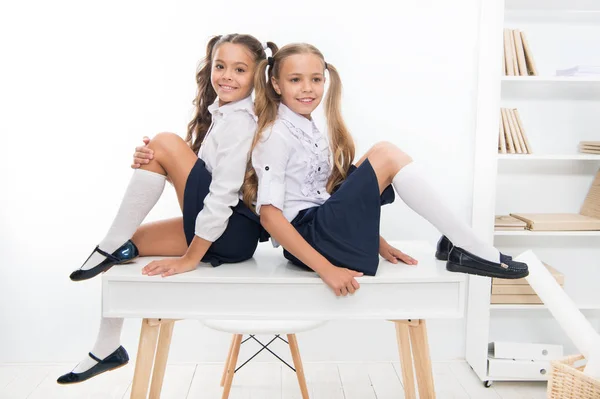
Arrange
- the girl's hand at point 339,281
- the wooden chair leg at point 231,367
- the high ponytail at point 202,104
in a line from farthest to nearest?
the wooden chair leg at point 231,367, the high ponytail at point 202,104, the girl's hand at point 339,281

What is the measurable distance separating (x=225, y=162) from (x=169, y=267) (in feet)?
1.13

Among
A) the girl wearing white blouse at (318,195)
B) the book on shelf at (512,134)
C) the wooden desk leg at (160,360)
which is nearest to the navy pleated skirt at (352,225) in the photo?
the girl wearing white blouse at (318,195)

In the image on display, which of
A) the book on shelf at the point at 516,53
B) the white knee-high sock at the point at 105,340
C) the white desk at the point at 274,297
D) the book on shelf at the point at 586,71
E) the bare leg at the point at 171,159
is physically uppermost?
the book on shelf at the point at 516,53

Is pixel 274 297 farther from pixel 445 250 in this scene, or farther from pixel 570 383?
pixel 570 383

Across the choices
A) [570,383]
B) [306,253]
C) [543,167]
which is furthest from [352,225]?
[543,167]

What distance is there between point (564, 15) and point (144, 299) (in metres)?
2.24

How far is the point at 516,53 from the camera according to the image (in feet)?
8.74

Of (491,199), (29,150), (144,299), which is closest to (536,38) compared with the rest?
(491,199)

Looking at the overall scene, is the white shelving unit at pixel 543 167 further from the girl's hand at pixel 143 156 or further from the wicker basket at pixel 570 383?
the girl's hand at pixel 143 156

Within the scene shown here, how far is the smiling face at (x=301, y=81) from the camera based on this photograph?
74.8 inches

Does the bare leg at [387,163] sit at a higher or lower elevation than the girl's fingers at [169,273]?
higher

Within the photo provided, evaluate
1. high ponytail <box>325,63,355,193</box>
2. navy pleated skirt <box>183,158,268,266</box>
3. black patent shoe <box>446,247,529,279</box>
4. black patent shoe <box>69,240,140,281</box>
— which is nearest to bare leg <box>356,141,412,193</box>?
high ponytail <box>325,63,355,193</box>

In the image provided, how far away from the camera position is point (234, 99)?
1.97 metres

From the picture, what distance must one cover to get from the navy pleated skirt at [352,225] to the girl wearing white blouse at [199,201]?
9.5 inches
